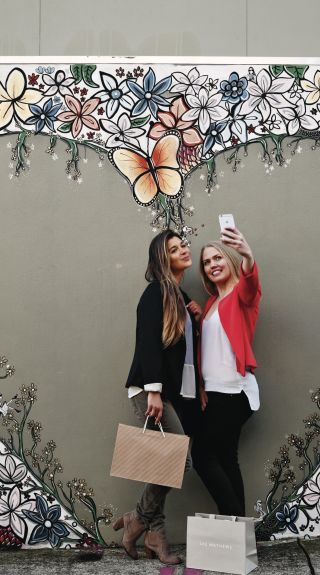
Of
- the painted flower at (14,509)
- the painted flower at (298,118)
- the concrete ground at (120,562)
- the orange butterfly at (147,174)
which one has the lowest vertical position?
the concrete ground at (120,562)

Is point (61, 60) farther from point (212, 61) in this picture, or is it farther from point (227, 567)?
point (227, 567)

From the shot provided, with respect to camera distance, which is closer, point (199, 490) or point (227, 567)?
point (227, 567)

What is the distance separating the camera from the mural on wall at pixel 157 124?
14.1ft

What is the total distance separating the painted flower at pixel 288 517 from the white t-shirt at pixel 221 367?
0.72 m

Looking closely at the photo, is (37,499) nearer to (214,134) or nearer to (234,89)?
(214,134)

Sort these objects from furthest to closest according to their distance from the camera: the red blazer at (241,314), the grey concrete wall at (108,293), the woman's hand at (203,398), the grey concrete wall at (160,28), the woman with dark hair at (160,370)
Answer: the grey concrete wall at (160,28), the grey concrete wall at (108,293), the woman's hand at (203,398), the red blazer at (241,314), the woman with dark hair at (160,370)

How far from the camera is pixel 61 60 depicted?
4375mm

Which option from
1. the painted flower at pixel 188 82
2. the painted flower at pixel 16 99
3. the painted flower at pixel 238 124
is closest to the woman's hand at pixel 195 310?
the painted flower at pixel 238 124

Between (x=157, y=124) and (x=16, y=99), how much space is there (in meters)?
0.86

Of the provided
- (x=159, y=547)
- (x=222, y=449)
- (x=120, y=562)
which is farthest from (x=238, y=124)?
(x=120, y=562)

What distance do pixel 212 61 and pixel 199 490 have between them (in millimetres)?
2562

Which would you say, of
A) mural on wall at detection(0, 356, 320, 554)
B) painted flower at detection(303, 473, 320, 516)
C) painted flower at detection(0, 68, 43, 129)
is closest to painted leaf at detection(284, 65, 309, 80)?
painted flower at detection(0, 68, 43, 129)

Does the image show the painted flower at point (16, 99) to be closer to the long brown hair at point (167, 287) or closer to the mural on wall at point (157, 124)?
the mural on wall at point (157, 124)

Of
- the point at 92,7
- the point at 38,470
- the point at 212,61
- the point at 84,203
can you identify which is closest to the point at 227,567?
the point at 38,470
